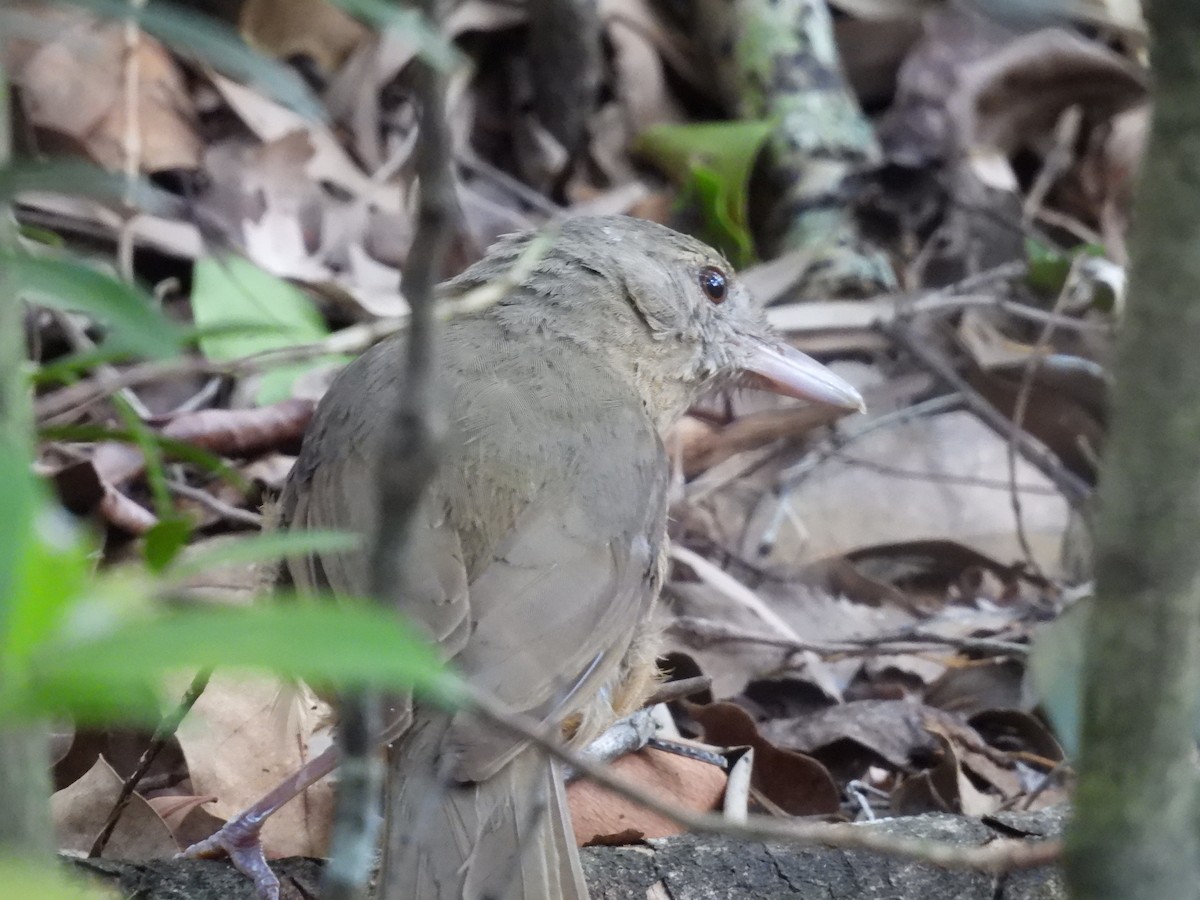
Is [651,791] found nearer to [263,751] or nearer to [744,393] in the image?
[263,751]

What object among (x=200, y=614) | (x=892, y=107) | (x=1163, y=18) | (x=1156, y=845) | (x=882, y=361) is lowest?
(x=882, y=361)

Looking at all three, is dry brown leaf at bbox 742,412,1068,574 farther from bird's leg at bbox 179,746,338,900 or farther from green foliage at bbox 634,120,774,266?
bird's leg at bbox 179,746,338,900


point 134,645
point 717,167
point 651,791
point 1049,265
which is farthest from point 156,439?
point 1049,265

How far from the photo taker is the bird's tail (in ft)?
7.33

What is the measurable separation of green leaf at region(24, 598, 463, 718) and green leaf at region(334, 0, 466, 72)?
422 mm

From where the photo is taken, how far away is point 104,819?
290 cm

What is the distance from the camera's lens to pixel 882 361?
576cm

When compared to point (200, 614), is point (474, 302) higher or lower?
lower

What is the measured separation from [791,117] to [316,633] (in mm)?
5913

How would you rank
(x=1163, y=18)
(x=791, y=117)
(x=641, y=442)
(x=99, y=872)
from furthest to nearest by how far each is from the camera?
(x=791, y=117) → (x=641, y=442) → (x=99, y=872) → (x=1163, y=18)

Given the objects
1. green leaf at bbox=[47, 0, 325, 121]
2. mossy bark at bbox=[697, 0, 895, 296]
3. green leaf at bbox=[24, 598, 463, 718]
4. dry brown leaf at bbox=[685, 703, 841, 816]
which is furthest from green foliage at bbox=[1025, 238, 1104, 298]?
green leaf at bbox=[24, 598, 463, 718]

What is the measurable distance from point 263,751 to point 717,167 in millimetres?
3667

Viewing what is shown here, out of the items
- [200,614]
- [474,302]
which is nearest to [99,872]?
[474,302]

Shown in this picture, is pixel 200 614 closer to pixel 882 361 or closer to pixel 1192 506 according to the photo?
pixel 1192 506
